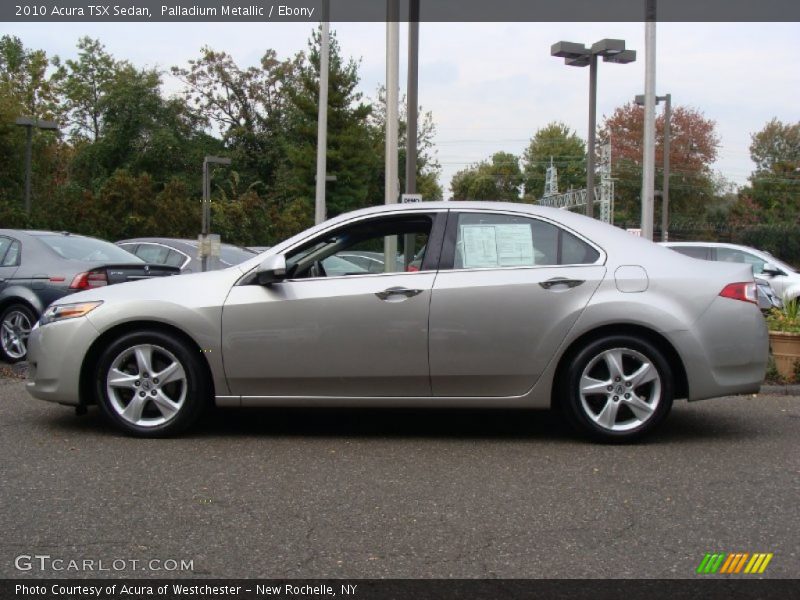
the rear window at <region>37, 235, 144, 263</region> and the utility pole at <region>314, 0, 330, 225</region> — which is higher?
the utility pole at <region>314, 0, 330, 225</region>

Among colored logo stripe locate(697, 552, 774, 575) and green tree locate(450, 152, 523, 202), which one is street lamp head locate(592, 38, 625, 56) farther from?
green tree locate(450, 152, 523, 202)

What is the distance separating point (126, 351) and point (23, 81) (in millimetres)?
55770

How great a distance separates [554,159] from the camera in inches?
3529

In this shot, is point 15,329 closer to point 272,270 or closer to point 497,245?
point 272,270

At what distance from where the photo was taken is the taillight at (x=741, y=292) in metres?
5.75

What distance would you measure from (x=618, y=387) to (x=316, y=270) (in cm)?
206

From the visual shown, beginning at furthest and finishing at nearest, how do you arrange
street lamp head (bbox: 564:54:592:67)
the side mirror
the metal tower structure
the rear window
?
the metal tower structure, street lamp head (bbox: 564:54:592:67), the rear window, the side mirror

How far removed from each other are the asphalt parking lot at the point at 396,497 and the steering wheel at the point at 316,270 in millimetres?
1078

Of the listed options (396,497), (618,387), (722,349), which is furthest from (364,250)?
(722,349)

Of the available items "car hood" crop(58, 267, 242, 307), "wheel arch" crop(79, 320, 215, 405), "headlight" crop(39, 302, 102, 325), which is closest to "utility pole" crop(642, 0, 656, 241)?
"car hood" crop(58, 267, 242, 307)

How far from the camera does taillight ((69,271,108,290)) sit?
30.1 feet
